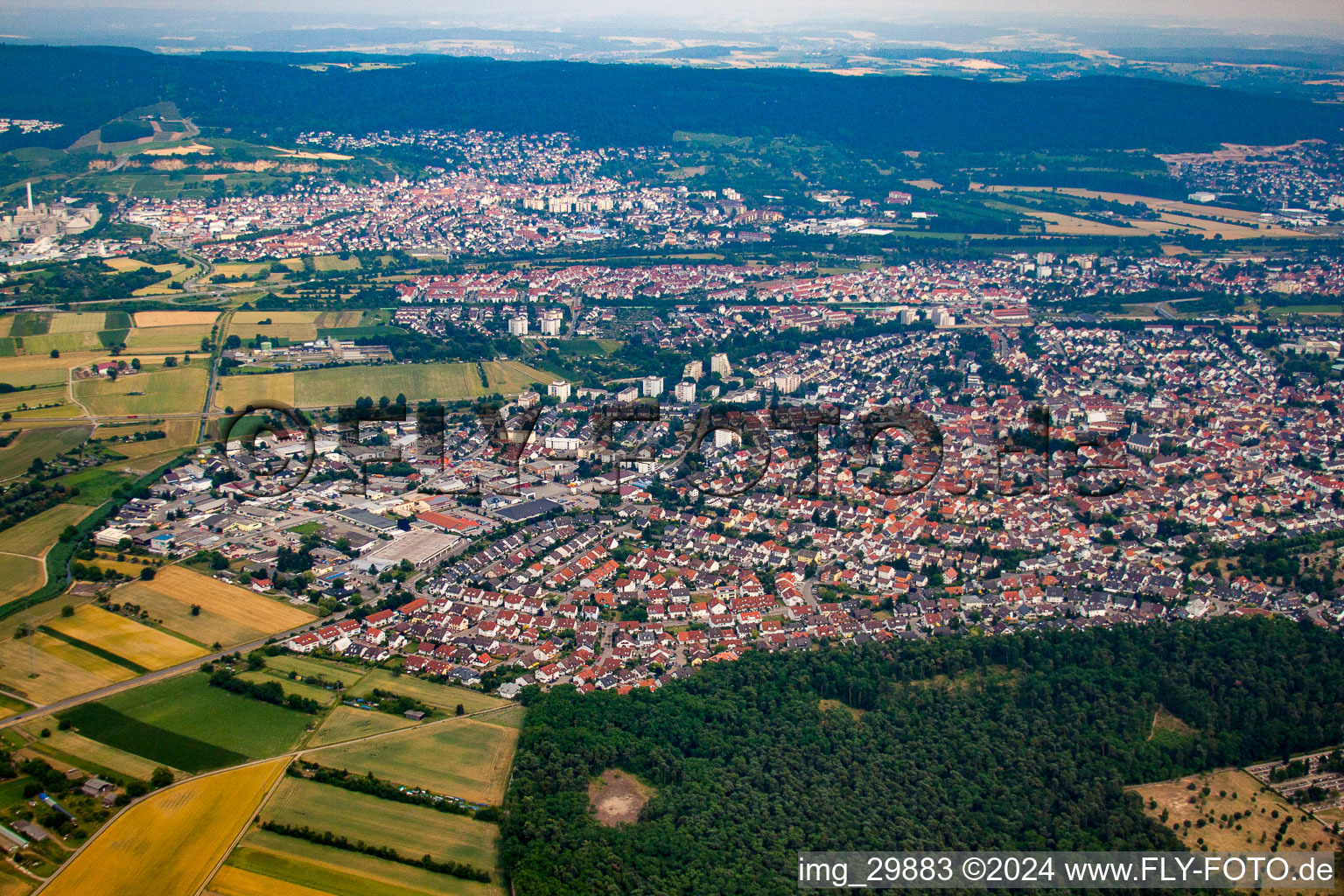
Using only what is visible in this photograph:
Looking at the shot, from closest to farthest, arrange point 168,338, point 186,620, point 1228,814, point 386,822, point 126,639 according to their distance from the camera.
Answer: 1. point 386,822
2. point 1228,814
3. point 126,639
4. point 186,620
5. point 168,338

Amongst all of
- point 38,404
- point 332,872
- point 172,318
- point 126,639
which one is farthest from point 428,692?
point 172,318

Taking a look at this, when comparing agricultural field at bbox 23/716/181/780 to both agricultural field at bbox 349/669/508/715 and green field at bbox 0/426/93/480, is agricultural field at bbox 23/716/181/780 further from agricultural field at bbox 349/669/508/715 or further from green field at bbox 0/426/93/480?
green field at bbox 0/426/93/480

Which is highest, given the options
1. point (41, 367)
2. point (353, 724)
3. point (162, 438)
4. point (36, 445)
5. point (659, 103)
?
point (659, 103)

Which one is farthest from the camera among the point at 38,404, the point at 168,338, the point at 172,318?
the point at 172,318

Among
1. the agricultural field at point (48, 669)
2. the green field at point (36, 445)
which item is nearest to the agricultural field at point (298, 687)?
the agricultural field at point (48, 669)

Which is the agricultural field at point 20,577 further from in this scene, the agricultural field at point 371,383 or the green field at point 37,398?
the agricultural field at point 371,383

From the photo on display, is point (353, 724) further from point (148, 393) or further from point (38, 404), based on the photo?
point (38, 404)

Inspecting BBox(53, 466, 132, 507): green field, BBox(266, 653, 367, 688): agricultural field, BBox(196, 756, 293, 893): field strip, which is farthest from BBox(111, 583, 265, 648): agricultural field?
BBox(53, 466, 132, 507): green field
